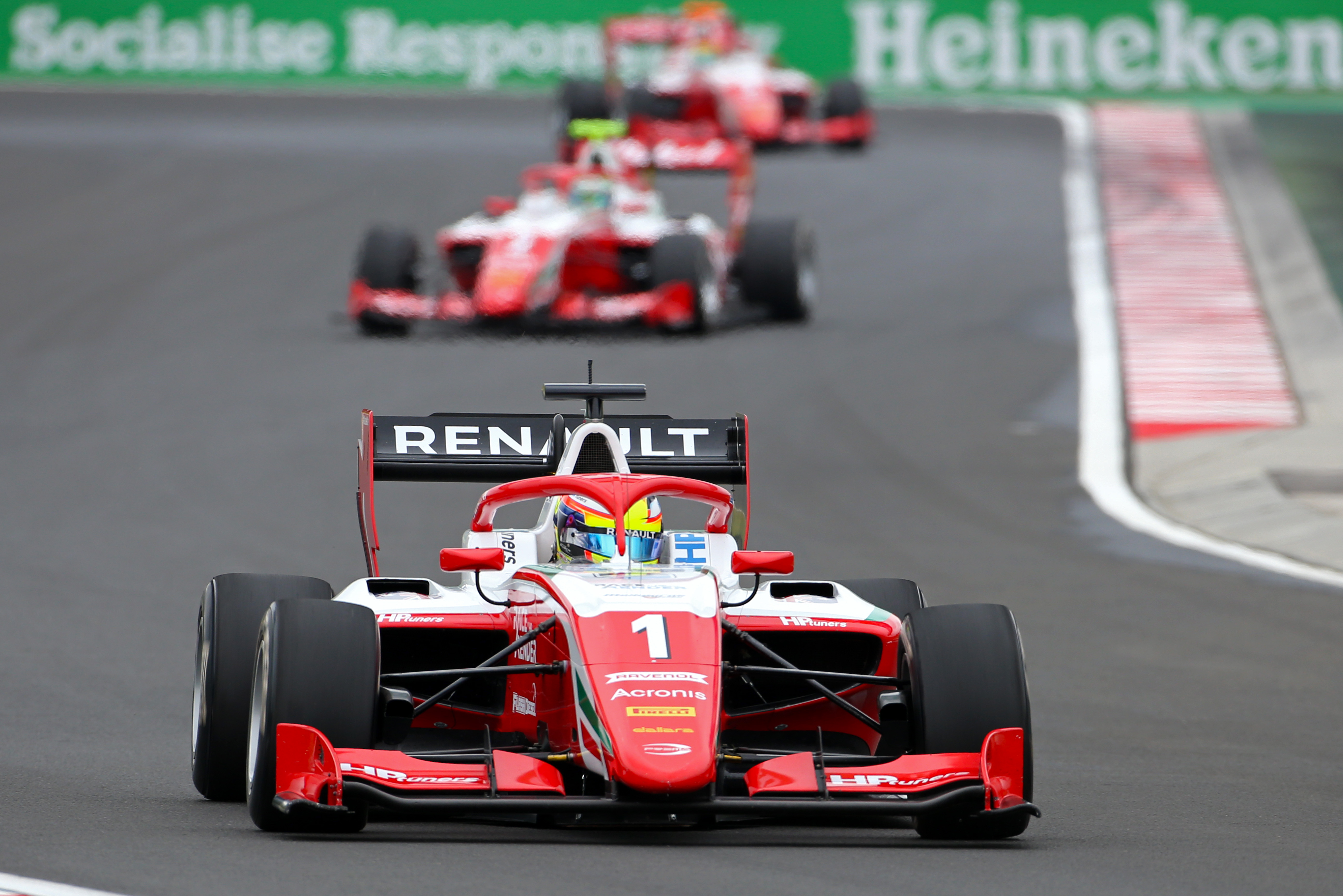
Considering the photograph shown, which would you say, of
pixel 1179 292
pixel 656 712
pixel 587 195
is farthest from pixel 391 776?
pixel 1179 292

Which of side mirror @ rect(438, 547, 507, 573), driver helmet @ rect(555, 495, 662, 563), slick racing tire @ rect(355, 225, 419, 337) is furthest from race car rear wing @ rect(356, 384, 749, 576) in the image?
slick racing tire @ rect(355, 225, 419, 337)

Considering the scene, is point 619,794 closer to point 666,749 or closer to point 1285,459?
point 666,749

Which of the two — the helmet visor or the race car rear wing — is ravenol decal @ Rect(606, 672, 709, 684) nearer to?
the helmet visor

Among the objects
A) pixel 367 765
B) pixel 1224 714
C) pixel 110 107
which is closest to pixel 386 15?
pixel 110 107

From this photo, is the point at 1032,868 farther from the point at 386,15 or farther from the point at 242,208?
the point at 386,15

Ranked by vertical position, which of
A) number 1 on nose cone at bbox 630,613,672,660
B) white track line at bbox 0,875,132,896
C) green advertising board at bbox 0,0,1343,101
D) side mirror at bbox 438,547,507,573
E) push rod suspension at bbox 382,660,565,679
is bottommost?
white track line at bbox 0,875,132,896

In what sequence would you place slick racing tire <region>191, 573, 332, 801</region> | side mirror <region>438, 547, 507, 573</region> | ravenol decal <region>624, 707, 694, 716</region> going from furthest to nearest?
slick racing tire <region>191, 573, 332, 801</region>
side mirror <region>438, 547, 507, 573</region>
ravenol decal <region>624, 707, 694, 716</region>

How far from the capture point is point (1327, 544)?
1534cm

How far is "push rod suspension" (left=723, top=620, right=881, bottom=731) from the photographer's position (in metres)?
8.17

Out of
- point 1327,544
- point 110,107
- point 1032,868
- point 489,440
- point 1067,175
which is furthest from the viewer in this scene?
point 110,107

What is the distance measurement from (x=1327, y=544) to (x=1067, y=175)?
15.9 metres

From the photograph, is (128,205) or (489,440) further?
(128,205)

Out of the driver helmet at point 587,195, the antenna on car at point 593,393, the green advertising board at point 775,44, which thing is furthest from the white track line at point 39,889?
the green advertising board at point 775,44

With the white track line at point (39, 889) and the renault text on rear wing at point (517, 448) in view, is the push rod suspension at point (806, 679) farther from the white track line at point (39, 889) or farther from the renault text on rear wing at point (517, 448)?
the white track line at point (39, 889)
